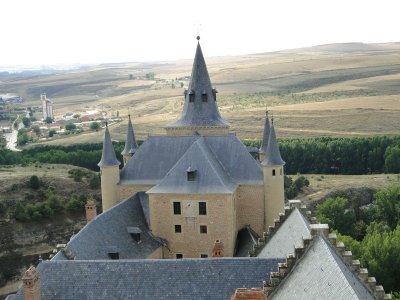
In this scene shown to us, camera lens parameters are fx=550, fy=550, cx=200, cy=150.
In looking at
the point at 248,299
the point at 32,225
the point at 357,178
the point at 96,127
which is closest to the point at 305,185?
the point at 357,178

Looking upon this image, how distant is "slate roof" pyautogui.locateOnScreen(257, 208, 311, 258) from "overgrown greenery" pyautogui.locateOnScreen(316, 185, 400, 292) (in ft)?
43.4

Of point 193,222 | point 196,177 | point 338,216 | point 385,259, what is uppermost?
point 196,177

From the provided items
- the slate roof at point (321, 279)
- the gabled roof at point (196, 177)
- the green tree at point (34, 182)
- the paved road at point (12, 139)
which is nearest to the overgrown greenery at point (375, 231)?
the gabled roof at point (196, 177)

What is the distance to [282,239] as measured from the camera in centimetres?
2853

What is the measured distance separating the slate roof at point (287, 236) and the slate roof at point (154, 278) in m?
2.93

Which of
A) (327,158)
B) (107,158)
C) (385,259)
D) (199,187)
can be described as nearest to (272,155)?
(199,187)

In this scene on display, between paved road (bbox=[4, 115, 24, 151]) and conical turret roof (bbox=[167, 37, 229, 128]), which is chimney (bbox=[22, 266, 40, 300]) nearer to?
conical turret roof (bbox=[167, 37, 229, 128])

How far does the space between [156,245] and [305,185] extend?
4759 centimetres

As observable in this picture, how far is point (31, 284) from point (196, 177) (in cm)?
1906

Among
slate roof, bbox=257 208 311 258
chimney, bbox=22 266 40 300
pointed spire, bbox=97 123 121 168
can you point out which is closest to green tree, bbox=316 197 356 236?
pointed spire, bbox=97 123 121 168

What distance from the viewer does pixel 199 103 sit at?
2092 inches

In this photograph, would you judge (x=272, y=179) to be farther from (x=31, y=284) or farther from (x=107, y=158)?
(x=31, y=284)

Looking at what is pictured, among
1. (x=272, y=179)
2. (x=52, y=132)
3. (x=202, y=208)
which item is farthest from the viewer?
(x=52, y=132)

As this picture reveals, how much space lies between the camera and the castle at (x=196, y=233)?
69.2ft
